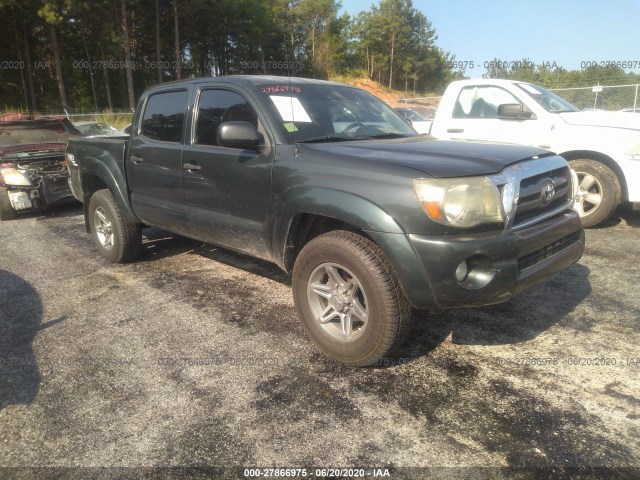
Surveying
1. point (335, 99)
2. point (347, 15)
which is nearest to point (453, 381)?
point (335, 99)

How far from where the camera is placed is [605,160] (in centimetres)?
563

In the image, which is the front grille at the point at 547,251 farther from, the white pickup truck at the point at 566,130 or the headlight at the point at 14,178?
the headlight at the point at 14,178

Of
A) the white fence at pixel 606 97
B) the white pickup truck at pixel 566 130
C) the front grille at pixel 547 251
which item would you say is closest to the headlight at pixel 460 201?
the front grille at pixel 547 251

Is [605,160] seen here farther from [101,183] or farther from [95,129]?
[95,129]

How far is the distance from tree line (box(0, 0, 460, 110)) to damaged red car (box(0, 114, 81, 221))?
13.3 meters

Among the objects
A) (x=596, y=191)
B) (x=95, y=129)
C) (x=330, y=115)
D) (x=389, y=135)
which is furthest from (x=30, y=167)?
(x=596, y=191)

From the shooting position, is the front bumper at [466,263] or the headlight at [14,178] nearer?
the front bumper at [466,263]

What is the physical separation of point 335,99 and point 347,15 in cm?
6752

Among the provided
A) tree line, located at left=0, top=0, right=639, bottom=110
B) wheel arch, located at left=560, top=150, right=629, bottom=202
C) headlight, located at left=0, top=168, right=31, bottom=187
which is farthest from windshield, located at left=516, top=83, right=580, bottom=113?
tree line, located at left=0, top=0, right=639, bottom=110

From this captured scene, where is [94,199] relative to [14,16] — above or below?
below

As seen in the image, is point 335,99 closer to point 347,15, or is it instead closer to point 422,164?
point 422,164

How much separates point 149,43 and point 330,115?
38974mm

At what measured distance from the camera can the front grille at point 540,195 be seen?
2.64 metres

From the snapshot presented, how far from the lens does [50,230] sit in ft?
22.5
